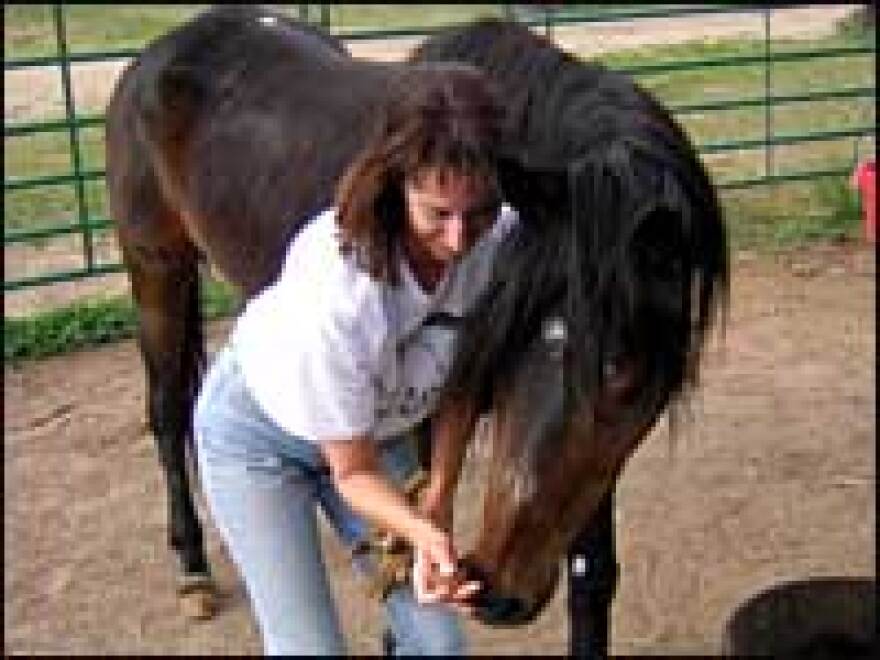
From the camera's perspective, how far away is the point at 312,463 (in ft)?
7.70

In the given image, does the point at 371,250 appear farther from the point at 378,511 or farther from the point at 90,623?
the point at 90,623

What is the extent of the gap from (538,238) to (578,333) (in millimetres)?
143

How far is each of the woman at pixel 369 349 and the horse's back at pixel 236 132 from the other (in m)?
0.73

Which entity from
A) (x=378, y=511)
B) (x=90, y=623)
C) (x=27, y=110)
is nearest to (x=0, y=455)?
(x=90, y=623)

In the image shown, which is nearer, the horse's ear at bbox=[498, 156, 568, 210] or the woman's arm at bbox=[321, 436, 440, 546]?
the horse's ear at bbox=[498, 156, 568, 210]

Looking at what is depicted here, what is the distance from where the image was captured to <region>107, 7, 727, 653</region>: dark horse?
76.7 inches

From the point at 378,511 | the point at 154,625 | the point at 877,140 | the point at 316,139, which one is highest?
the point at 316,139

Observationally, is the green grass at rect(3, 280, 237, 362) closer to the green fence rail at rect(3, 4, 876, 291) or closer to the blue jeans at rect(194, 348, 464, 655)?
the green fence rail at rect(3, 4, 876, 291)

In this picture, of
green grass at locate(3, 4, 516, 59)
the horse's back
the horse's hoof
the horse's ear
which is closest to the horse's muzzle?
the horse's ear

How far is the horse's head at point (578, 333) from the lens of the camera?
1935mm

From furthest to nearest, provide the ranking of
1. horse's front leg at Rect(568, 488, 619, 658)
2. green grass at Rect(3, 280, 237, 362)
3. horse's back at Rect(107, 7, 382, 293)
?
green grass at Rect(3, 280, 237, 362) → horse's back at Rect(107, 7, 382, 293) → horse's front leg at Rect(568, 488, 619, 658)

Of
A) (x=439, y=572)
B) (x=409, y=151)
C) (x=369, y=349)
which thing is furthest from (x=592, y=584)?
(x=409, y=151)

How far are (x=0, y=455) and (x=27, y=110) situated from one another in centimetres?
503

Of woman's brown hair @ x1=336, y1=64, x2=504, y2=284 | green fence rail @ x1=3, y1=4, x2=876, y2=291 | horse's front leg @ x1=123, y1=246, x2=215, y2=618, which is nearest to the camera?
woman's brown hair @ x1=336, y1=64, x2=504, y2=284
